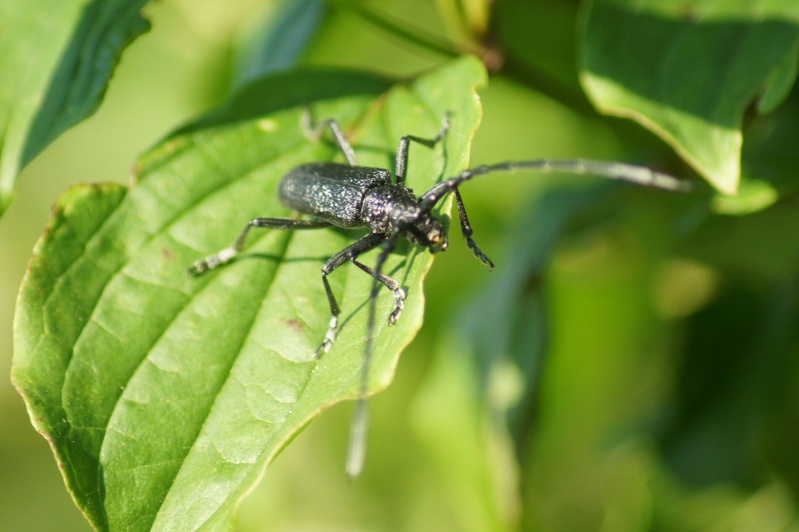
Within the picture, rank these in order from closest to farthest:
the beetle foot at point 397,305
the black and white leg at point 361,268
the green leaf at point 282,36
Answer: the beetle foot at point 397,305
the black and white leg at point 361,268
the green leaf at point 282,36

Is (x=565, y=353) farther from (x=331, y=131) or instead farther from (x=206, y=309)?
(x=206, y=309)

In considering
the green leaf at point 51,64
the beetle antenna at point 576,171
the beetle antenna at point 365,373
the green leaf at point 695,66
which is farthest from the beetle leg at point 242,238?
the green leaf at point 695,66

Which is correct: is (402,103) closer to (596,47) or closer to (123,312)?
(596,47)

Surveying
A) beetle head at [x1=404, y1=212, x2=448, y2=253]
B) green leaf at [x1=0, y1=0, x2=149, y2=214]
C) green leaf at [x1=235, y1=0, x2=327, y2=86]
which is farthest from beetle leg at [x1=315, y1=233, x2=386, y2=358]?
green leaf at [x1=235, y1=0, x2=327, y2=86]

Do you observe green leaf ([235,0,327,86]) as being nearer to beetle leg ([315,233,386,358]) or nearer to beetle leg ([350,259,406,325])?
beetle leg ([315,233,386,358])

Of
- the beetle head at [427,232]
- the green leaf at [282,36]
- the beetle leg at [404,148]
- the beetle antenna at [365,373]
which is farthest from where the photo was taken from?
the green leaf at [282,36]

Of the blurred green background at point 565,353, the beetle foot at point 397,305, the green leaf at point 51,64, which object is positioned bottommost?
the blurred green background at point 565,353

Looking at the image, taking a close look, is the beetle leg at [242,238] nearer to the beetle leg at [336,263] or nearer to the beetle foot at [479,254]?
the beetle leg at [336,263]

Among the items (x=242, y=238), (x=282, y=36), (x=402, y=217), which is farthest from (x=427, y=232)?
(x=282, y=36)
